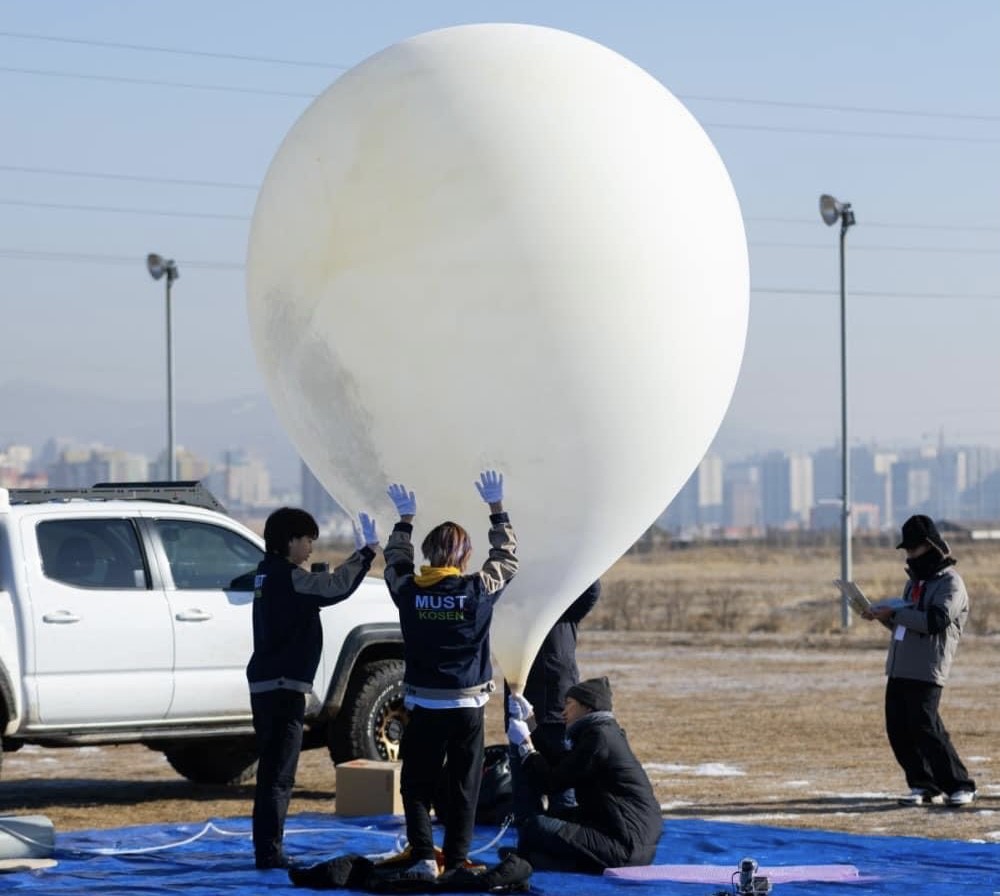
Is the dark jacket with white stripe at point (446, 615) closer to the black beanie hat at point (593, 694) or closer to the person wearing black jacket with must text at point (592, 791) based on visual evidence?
the person wearing black jacket with must text at point (592, 791)

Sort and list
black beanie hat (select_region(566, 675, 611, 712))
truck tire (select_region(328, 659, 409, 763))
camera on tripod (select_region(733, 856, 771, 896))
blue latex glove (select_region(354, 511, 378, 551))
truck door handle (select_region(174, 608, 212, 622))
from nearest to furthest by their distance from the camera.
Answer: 1. camera on tripod (select_region(733, 856, 771, 896))
2. blue latex glove (select_region(354, 511, 378, 551))
3. black beanie hat (select_region(566, 675, 611, 712))
4. truck door handle (select_region(174, 608, 212, 622))
5. truck tire (select_region(328, 659, 409, 763))

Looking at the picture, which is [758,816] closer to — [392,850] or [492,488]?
[392,850]

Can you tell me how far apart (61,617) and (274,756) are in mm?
3257

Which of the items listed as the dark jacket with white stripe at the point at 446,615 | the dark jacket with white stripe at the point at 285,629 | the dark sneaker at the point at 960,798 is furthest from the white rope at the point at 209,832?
the dark sneaker at the point at 960,798

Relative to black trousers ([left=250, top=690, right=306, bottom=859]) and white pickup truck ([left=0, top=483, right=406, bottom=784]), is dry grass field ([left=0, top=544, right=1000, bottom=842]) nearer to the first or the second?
white pickup truck ([left=0, top=483, right=406, bottom=784])

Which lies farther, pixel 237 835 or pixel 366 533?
pixel 237 835

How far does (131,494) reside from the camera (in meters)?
14.9

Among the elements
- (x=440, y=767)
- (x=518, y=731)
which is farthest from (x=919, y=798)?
(x=440, y=767)

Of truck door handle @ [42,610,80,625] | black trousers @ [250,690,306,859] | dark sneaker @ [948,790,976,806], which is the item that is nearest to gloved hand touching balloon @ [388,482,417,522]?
black trousers @ [250,690,306,859]

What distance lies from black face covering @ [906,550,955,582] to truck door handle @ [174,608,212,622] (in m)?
4.69

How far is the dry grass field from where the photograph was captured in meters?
13.9

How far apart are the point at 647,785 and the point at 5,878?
3350 mm

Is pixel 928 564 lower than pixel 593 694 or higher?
higher

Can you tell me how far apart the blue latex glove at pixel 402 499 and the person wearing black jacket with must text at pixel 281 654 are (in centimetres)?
72
